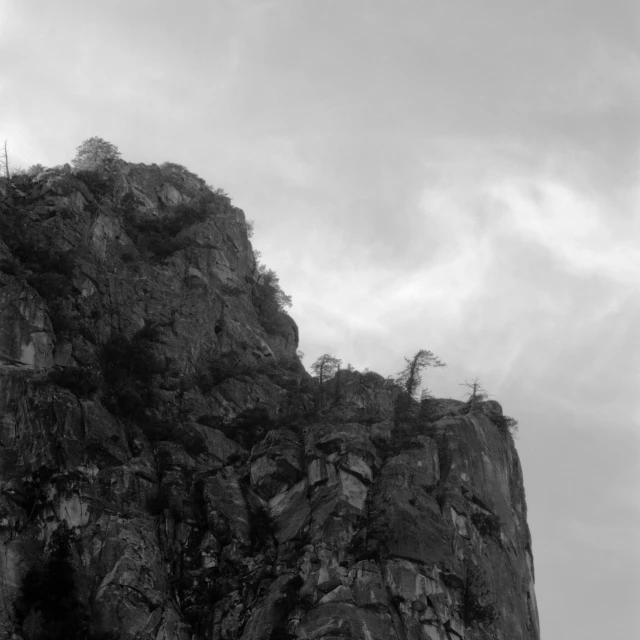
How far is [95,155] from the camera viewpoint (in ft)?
288

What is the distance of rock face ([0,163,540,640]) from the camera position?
5650cm

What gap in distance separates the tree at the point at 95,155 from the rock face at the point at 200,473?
234cm

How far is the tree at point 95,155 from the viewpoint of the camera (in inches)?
3413

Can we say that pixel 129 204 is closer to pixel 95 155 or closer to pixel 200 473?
pixel 95 155

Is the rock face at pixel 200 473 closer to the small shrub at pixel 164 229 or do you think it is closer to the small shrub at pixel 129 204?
the small shrub at pixel 164 229

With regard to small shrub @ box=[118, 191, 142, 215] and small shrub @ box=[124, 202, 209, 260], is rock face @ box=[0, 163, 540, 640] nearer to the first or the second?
small shrub @ box=[124, 202, 209, 260]

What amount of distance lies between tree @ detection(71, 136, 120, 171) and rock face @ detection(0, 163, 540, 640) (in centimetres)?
234

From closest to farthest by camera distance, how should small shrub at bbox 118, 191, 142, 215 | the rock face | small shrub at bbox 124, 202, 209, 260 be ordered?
the rock face, small shrub at bbox 124, 202, 209, 260, small shrub at bbox 118, 191, 142, 215

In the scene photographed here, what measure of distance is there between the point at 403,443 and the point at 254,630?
57.8 ft

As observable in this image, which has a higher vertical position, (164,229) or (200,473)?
(164,229)

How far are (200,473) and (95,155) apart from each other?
34.4 metres

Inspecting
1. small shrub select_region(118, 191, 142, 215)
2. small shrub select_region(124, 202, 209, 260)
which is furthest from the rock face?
small shrub select_region(118, 191, 142, 215)

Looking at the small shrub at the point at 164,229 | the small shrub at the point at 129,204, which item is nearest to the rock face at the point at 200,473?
the small shrub at the point at 164,229

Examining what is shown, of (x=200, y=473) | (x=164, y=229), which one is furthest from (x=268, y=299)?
(x=200, y=473)
